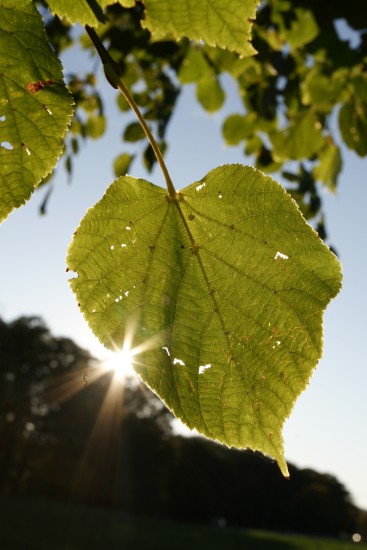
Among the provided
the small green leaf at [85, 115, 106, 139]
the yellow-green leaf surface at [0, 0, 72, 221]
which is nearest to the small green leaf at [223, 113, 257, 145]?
the small green leaf at [85, 115, 106, 139]

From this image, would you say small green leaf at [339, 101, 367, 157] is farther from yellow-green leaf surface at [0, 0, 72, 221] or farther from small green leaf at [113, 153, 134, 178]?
yellow-green leaf surface at [0, 0, 72, 221]

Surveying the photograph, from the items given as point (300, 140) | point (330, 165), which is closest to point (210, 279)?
point (300, 140)

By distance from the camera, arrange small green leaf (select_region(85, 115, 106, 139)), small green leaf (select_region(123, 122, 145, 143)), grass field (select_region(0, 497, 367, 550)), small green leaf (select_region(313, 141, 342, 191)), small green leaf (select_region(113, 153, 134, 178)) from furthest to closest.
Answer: grass field (select_region(0, 497, 367, 550)), small green leaf (select_region(85, 115, 106, 139)), small green leaf (select_region(113, 153, 134, 178)), small green leaf (select_region(313, 141, 342, 191)), small green leaf (select_region(123, 122, 145, 143))

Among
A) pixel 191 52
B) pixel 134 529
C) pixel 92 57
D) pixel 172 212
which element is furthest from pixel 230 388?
pixel 134 529

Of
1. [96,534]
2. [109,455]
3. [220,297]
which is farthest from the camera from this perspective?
[109,455]

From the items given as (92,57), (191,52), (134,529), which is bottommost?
(134,529)

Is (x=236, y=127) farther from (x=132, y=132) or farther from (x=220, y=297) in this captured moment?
(x=220, y=297)

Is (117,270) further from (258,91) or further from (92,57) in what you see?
(92,57)
